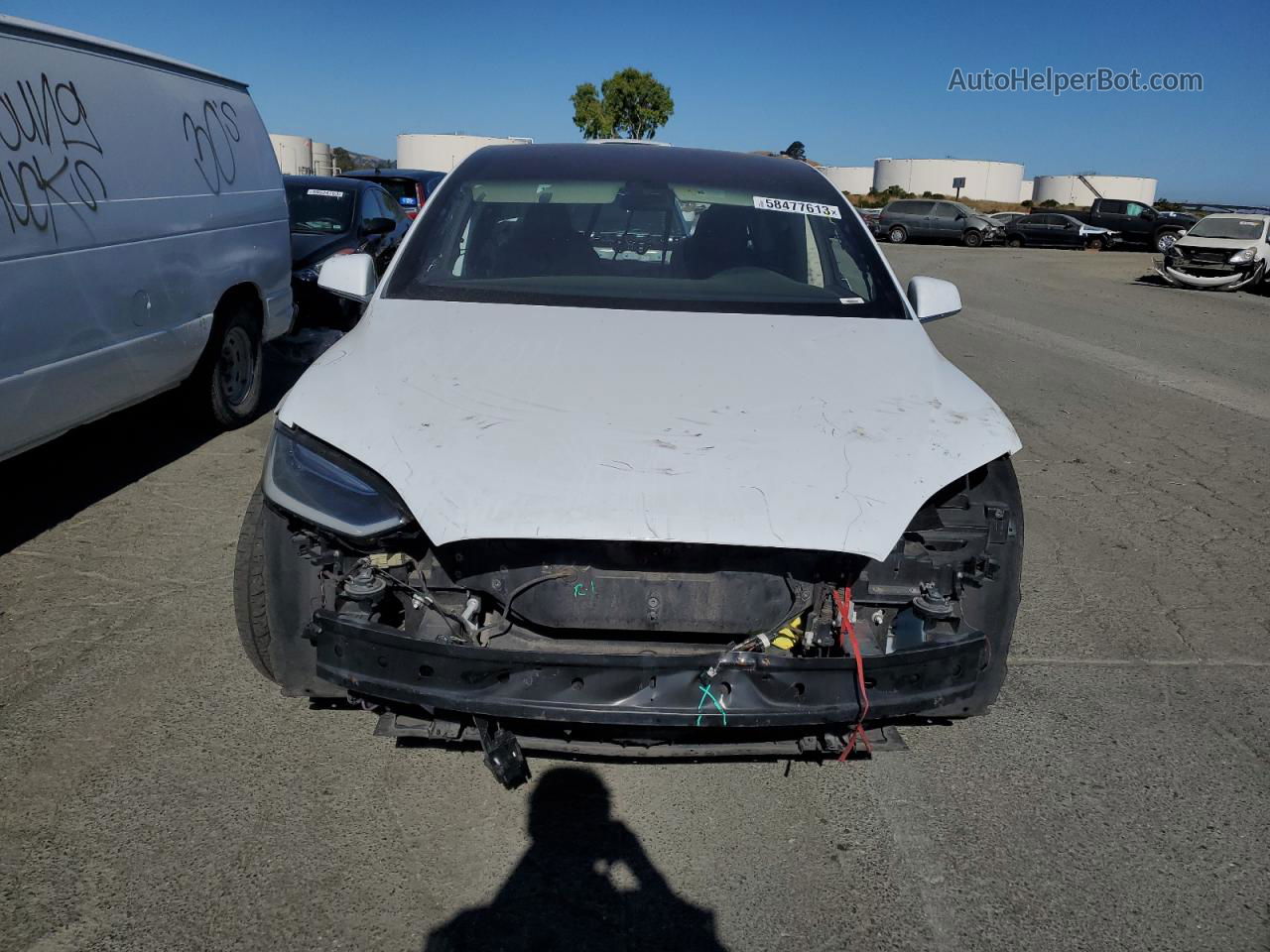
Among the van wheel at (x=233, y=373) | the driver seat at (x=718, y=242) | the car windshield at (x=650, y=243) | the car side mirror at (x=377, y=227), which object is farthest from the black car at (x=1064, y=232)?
the driver seat at (x=718, y=242)

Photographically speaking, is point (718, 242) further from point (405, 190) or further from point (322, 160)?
point (322, 160)

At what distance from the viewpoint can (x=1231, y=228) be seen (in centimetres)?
2120

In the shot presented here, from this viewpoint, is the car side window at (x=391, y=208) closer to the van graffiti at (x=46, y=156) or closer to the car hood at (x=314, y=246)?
the car hood at (x=314, y=246)

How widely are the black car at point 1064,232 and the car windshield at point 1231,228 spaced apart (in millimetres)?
14536

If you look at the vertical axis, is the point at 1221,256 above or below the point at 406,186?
below

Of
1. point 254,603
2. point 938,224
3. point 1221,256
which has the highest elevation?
point 254,603

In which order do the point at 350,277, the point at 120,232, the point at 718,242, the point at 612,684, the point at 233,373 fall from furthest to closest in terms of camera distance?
1. the point at 233,373
2. the point at 120,232
3. the point at 718,242
4. the point at 350,277
5. the point at 612,684

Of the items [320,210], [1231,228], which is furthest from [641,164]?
[1231,228]

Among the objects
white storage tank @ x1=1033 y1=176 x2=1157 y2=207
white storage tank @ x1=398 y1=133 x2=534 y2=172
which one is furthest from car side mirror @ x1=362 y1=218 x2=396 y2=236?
white storage tank @ x1=1033 y1=176 x2=1157 y2=207

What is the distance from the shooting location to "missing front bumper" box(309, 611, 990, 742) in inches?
85.7

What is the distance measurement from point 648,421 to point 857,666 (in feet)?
2.58

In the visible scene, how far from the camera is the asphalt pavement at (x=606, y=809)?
231 cm

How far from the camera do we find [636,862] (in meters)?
2.52

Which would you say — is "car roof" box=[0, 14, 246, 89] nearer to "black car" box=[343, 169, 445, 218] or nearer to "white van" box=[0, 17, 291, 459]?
"white van" box=[0, 17, 291, 459]
